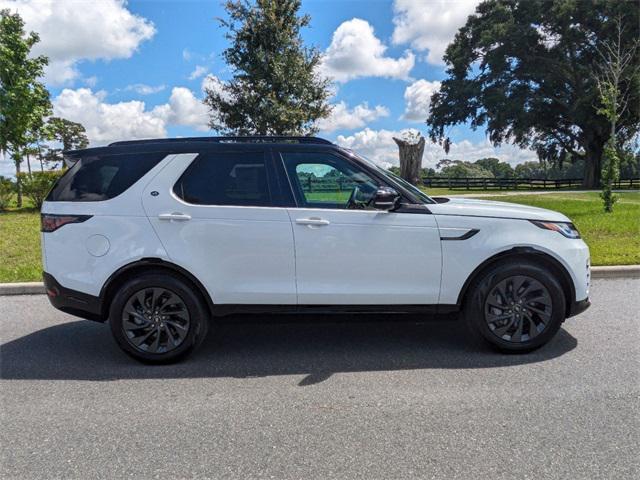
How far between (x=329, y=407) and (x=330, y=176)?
6.20ft

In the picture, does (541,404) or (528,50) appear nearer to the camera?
(541,404)

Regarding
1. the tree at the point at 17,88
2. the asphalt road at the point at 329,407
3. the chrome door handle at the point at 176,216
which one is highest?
the tree at the point at 17,88

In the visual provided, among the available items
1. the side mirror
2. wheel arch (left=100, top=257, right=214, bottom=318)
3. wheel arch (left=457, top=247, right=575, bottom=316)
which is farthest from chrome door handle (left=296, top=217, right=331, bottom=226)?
wheel arch (left=457, top=247, right=575, bottom=316)

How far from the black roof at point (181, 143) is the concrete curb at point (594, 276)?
300cm

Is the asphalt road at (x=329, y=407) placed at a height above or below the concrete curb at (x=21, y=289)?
below

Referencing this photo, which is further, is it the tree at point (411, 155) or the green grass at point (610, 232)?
the tree at point (411, 155)

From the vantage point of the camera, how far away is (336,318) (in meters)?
3.92

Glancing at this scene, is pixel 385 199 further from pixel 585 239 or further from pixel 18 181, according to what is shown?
pixel 18 181

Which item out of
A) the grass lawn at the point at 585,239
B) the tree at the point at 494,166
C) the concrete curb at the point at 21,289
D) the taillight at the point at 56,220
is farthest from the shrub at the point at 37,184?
the tree at the point at 494,166

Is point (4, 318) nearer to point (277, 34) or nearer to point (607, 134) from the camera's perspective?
point (277, 34)

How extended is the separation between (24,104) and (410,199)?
18.7 metres

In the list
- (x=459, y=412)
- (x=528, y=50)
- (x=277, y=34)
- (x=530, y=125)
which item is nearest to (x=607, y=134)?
(x=530, y=125)

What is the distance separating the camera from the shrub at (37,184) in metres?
16.0

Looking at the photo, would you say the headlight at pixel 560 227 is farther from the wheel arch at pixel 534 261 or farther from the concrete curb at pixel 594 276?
the concrete curb at pixel 594 276
